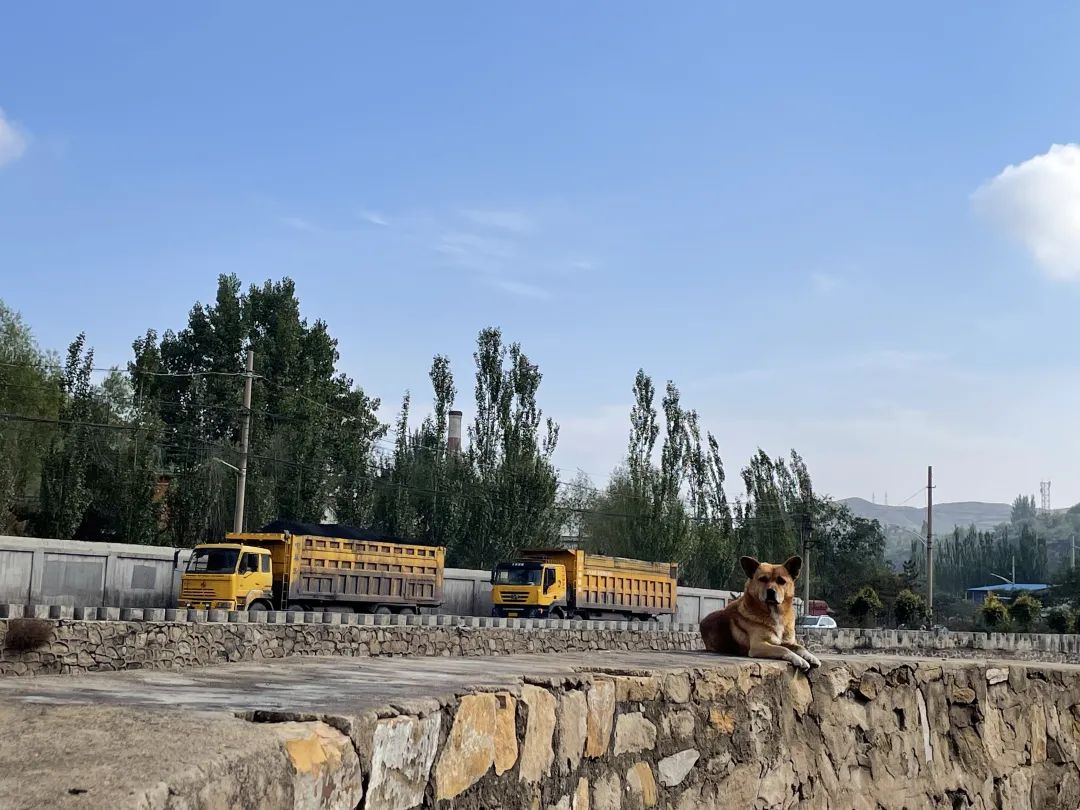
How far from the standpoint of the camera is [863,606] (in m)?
51.9

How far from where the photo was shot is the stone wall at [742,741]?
135 inches

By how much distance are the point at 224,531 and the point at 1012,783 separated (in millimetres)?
41622

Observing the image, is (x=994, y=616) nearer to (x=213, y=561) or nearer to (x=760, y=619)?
(x=213, y=561)

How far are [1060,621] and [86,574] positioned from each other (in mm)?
43054

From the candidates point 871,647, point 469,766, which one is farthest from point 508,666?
point 871,647

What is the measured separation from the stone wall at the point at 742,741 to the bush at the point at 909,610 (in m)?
46.0

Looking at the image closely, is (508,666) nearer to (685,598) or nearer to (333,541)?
(333,541)

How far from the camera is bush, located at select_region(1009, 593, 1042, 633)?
170ft

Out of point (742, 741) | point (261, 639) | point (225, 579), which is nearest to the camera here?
point (742, 741)

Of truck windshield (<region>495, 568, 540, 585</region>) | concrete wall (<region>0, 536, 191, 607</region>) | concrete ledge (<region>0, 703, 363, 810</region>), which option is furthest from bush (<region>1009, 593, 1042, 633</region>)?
concrete ledge (<region>0, 703, 363, 810</region>)

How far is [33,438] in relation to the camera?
169ft

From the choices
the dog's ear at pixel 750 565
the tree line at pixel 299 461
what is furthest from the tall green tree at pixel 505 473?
the dog's ear at pixel 750 565

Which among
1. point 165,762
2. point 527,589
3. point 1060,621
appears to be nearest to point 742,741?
point 165,762

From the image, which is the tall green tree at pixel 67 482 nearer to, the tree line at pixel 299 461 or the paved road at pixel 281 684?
the tree line at pixel 299 461
